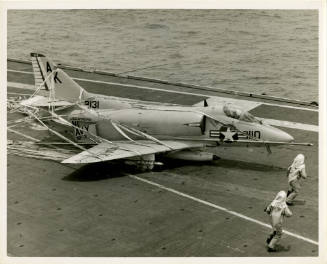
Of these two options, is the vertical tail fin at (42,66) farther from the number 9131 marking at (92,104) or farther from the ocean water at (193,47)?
the ocean water at (193,47)

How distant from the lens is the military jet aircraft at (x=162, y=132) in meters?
20.9

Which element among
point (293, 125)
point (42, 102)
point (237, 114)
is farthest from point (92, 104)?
point (293, 125)

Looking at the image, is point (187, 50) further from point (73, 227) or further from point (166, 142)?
point (73, 227)

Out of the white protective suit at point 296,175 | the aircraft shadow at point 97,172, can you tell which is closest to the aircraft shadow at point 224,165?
the aircraft shadow at point 97,172

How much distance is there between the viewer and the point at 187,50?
4462 centimetres

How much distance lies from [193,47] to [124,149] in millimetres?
26172

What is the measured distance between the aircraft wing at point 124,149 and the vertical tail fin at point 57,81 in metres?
3.90

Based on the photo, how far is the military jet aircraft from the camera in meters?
20.9

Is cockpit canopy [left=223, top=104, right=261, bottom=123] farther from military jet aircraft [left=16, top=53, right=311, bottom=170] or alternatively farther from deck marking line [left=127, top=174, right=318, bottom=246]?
deck marking line [left=127, top=174, right=318, bottom=246]

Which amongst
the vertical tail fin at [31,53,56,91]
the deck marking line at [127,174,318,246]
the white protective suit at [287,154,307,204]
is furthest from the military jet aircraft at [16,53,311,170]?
the vertical tail fin at [31,53,56,91]

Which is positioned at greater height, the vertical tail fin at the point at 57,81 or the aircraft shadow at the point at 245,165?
the vertical tail fin at the point at 57,81

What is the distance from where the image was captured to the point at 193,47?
149 feet

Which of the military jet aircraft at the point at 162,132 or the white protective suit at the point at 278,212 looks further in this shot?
the military jet aircraft at the point at 162,132

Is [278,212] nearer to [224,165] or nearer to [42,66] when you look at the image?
[224,165]
